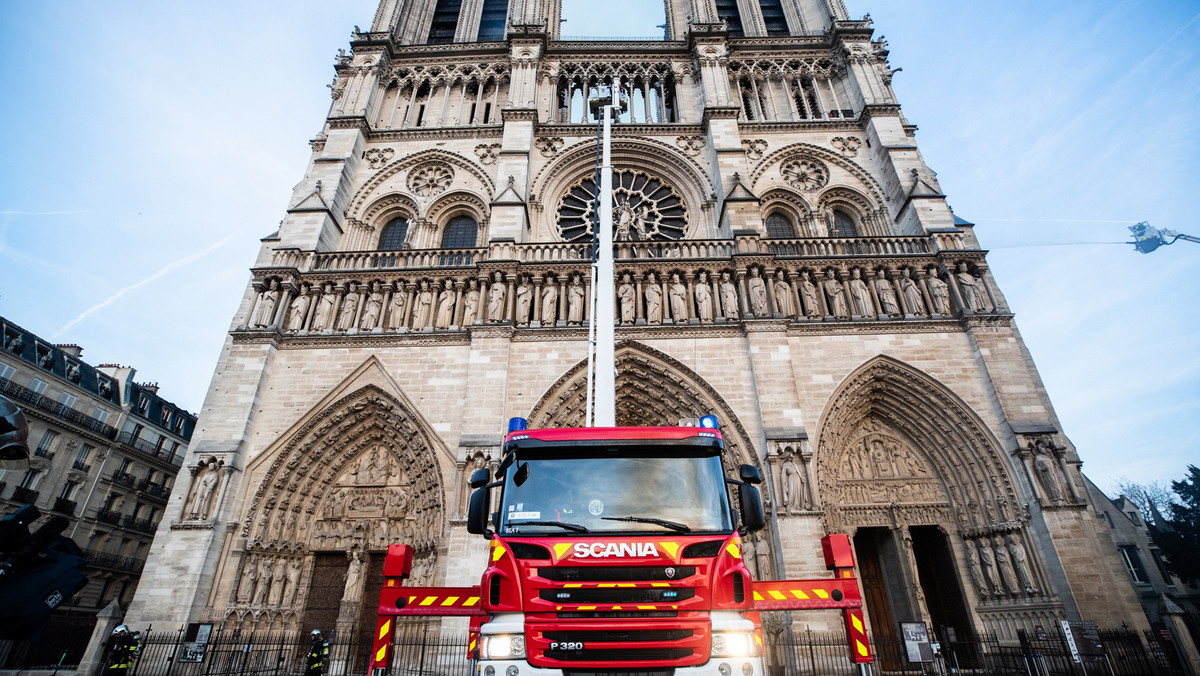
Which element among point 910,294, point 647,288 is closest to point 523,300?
point 647,288

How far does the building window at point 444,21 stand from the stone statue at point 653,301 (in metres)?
13.9

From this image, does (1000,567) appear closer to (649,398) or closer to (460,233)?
(649,398)

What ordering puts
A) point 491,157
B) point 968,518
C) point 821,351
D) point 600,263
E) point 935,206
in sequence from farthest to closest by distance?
point 491,157, point 935,206, point 821,351, point 968,518, point 600,263

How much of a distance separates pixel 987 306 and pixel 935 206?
9.60 feet

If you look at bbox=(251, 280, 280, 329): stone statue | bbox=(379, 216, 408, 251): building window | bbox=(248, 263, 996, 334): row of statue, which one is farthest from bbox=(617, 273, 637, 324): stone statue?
bbox=(251, 280, 280, 329): stone statue

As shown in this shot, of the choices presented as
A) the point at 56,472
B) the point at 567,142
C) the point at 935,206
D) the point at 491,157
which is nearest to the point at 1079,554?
the point at 935,206

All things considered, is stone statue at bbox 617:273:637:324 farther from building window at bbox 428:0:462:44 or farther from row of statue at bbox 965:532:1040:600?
building window at bbox 428:0:462:44

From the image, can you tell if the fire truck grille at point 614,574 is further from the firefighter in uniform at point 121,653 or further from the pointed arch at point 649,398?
the firefighter in uniform at point 121,653

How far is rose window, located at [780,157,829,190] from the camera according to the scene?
50.9 feet

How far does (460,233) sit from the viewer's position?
51.1 ft

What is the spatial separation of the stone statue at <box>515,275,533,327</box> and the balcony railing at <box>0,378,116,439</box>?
15727 mm

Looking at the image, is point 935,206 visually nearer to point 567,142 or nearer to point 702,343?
point 702,343

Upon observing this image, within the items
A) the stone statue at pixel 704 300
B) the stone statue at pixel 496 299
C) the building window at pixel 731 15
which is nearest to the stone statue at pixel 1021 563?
the stone statue at pixel 704 300

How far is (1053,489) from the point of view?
9.78 m
